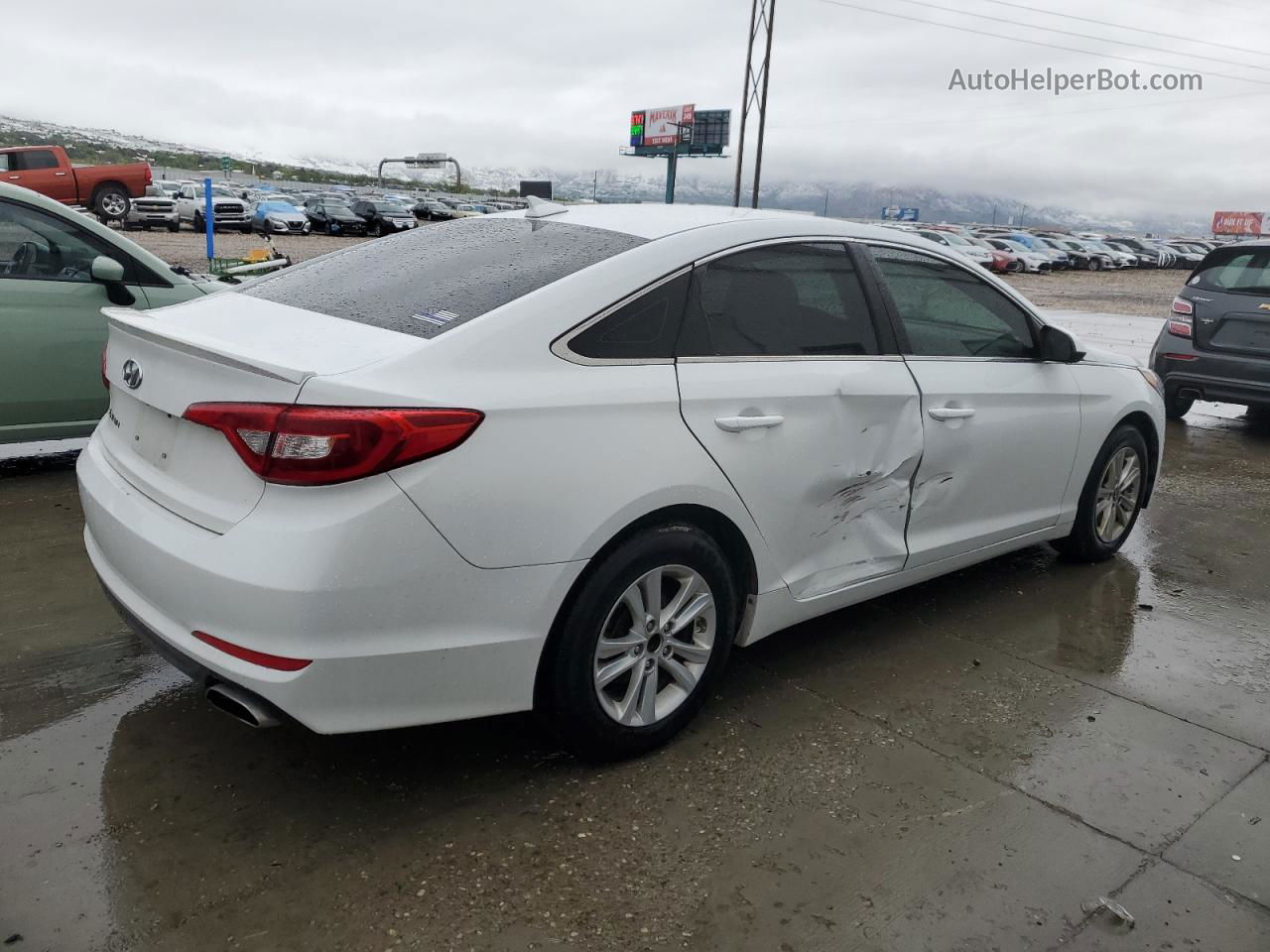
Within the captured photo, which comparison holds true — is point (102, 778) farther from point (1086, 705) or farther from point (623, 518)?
point (1086, 705)

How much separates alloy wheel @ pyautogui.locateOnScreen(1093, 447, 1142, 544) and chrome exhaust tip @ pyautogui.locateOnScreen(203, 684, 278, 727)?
3.82 m

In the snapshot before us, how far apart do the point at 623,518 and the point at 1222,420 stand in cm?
891

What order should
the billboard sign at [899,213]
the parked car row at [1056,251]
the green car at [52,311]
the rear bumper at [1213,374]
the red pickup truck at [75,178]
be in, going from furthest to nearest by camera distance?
the billboard sign at [899,213]
the parked car row at [1056,251]
the red pickup truck at [75,178]
the rear bumper at [1213,374]
the green car at [52,311]

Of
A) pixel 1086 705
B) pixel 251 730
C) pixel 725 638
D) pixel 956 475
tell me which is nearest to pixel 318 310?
pixel 251 730

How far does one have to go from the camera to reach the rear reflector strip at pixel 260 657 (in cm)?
241

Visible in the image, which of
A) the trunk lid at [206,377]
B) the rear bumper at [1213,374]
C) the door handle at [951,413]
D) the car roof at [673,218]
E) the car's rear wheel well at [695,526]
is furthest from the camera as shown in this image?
the rear bumper at [1213,374]

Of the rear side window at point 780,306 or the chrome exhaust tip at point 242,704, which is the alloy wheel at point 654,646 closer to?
the rear side window at point 780,306

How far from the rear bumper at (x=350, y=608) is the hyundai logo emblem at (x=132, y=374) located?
17.3 inches

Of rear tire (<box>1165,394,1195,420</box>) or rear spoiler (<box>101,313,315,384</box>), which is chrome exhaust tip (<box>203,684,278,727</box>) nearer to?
rear spoiler (<box>101,313,315,384</box>)

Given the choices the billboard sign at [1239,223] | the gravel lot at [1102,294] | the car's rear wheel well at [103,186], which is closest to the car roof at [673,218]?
the gravel lot at [1102,294]

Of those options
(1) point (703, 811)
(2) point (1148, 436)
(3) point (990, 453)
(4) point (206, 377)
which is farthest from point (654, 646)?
(2) point (1148, 436)

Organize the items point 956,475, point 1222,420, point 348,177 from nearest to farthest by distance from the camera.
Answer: point 956,475, point 1222,420, point 348,177

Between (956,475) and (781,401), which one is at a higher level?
(781,401)

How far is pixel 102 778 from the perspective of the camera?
288 centimetres
